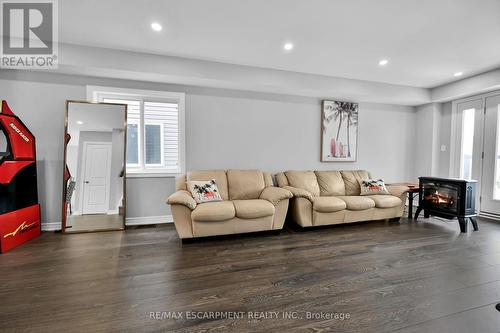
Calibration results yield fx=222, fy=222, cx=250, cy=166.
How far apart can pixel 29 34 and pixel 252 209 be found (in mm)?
3590

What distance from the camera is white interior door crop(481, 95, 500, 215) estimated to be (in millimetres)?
4020

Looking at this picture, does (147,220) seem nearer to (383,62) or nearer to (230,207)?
(230,207)

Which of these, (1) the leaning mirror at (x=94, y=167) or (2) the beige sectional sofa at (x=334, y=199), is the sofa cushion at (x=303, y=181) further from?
(1) the leaning mirror at (x=94, y=167)

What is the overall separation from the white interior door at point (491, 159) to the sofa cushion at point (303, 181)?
10.5ft

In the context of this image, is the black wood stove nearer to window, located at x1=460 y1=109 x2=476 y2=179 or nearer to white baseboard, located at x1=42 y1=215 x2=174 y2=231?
window, located at x1=460 y1=109 x2=476 y2=179

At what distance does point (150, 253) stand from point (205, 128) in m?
2.18

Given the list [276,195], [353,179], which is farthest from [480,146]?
[276,195]

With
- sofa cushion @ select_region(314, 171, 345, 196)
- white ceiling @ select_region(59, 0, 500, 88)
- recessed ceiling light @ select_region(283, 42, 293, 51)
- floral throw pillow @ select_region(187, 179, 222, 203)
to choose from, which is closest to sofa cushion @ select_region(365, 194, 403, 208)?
sofa cushion @ select_region(314, 171, 345, 196)

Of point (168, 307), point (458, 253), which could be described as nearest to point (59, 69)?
point (168, 307)

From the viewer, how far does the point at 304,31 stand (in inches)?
105

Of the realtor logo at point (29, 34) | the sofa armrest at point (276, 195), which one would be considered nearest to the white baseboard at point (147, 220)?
the sofa armrest at point (276, 195)

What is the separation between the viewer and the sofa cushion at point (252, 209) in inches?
119

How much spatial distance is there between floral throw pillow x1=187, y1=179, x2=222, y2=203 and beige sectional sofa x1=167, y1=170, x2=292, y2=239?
103 millimetres

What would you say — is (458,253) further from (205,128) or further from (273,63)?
(205,128)
